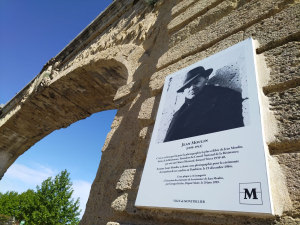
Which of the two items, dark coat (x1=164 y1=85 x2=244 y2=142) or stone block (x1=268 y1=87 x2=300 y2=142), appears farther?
dark coat (x1=164 y1=85 x2=244 y2=142)

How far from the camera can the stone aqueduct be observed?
43.4 inches

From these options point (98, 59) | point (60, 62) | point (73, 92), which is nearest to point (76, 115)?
point (73, 92)

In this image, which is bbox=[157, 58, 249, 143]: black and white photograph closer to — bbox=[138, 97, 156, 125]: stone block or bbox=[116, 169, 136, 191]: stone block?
bbox=[138, 97, 156, 125]: stone block

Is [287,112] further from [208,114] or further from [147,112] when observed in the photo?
[147,112]

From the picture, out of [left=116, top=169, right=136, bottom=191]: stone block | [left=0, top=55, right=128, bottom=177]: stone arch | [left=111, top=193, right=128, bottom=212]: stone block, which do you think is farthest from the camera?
[left=0, top=55, right=128, bottom=177]: stone arch

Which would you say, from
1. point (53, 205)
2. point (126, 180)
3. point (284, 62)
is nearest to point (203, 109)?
point (284, 62)

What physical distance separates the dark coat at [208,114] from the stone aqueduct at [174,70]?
0.18 m

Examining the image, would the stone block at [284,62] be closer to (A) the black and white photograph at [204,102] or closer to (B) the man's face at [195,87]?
(A) the black and white photograph at [204,102]

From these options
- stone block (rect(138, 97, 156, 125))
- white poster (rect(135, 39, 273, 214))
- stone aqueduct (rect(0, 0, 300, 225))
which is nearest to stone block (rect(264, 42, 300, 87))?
stone aqueduct (rect(0, 0, 300, 225))

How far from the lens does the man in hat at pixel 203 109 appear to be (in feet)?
4.33

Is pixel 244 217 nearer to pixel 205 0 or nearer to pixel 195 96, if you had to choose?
pixel 195 96

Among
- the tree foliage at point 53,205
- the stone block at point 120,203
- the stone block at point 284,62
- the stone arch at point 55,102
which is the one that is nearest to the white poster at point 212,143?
the stone block at point 284,62

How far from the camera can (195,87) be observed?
1.71m

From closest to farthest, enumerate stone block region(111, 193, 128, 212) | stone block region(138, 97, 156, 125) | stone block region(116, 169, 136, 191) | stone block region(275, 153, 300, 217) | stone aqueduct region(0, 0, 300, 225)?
stone block region(275, 153, 300, 217), stone aqueduct region(0, 0, 300, 225), stone block region(111, 193, 128, 212), stone block region(116, 169, 136, 191), stone block region(138, 97, 156, 125)
